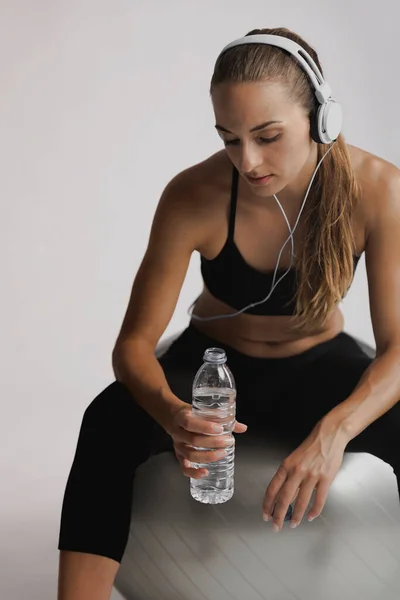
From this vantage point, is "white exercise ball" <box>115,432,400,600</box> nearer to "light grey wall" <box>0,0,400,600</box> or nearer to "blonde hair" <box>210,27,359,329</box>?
"blonde hair" <box>210,27,359,329</box>

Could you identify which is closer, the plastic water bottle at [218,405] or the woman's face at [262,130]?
the woman's face at [262,130]

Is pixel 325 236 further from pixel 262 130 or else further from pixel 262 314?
pixel 262 130

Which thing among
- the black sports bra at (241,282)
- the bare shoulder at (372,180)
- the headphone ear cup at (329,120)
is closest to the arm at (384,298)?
the bare shoulder at (372,180)

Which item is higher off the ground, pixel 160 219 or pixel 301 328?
pixel 160 219

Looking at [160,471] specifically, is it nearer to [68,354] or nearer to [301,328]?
Result: [301,328]

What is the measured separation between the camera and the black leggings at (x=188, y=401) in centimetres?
239

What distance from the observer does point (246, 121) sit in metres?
2.30

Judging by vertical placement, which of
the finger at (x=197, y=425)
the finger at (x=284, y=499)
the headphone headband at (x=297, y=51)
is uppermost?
the headphone headband at (x=297, y=51)

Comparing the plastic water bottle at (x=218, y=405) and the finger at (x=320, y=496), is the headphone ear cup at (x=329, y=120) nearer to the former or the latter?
the plastic water bottle at (x=218, y=405)

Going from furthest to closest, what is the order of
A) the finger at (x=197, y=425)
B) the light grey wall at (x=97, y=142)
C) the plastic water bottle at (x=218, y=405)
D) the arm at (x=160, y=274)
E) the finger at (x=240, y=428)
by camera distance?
the light grey wall at (x=97, y=142), the arm at (x=160, y=274), the plastic water bottle at (x=218, y=405), the finger at (x=240, y=428), the finger at (x=197, y=425)

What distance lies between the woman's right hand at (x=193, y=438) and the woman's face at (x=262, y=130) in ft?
1.54

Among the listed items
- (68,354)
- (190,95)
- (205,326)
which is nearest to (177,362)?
(205,326)

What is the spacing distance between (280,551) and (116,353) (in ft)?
1.71

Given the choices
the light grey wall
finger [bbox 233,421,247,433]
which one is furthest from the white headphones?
the light grey wall
